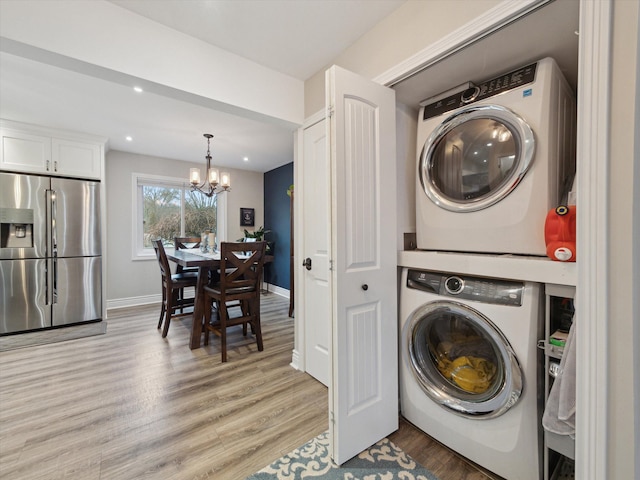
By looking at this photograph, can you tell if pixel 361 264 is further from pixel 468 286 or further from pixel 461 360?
pixel 461 360

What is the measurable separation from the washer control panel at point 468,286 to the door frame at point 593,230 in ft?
Answer: 1.20

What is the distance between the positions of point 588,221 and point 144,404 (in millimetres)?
2472

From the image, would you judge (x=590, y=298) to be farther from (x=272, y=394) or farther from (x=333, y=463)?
(x=272, y=394)

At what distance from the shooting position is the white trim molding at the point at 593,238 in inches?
29.5

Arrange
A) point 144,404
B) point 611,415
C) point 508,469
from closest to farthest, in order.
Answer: point 611,415 → point 508,469 → point 144,404

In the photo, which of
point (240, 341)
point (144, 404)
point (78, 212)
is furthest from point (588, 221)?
point (78, 212)

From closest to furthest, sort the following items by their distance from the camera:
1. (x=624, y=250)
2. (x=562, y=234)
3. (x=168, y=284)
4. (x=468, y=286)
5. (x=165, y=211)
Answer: (x=624, y=250) → (x=562, y=234) → (x=468, y=286) → (x=168, y=284) → (x=165, y=211)

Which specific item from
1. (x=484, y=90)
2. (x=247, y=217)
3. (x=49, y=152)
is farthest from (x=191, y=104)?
(x=247, y=217)

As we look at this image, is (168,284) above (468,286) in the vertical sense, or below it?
below

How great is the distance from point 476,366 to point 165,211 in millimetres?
4962

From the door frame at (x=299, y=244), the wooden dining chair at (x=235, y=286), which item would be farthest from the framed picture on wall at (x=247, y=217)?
the door frame at (x=299, y=244)

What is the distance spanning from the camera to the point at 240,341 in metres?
2.84

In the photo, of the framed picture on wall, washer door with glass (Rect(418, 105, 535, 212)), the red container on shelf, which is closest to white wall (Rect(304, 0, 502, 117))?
washer door with glass (Rect(418, 105, 535, 212))

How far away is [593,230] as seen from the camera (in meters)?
0.76
